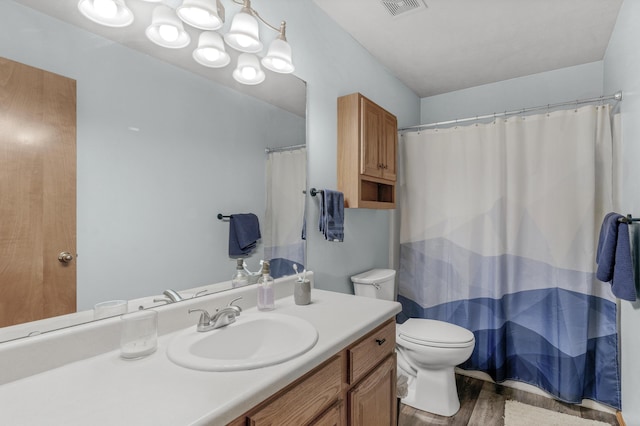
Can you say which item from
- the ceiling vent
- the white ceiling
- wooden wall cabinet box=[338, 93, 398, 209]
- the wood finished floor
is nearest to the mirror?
wooden wall cabinet box=[338, 93, 398, 209]

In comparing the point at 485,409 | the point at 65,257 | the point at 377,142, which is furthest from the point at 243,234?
the point at 485,409

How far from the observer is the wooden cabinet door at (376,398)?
1195 millimetres

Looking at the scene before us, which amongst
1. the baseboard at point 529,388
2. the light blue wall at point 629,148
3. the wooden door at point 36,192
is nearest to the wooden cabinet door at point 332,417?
the wooden door at point 36,192

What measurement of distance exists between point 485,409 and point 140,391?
2.17m

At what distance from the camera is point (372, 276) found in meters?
2.26

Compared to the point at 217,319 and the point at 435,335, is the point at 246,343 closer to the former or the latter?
the point at 217,319

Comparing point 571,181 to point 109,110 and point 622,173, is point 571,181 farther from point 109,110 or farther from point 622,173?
point 109,110

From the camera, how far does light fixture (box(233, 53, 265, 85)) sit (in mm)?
1461

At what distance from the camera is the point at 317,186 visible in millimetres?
1911

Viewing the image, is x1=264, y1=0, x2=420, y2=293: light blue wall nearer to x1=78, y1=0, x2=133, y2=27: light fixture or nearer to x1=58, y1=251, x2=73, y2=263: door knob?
x1=78, y1=0, x2=133, y2=27: light fixture

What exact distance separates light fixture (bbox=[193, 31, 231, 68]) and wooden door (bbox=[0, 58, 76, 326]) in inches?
19.3

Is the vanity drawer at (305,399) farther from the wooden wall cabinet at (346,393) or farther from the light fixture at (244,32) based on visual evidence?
the light fixture at (244,32)

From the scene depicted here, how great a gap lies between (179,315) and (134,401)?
470 millimetres

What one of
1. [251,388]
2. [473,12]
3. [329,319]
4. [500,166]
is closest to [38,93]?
[251,388]
